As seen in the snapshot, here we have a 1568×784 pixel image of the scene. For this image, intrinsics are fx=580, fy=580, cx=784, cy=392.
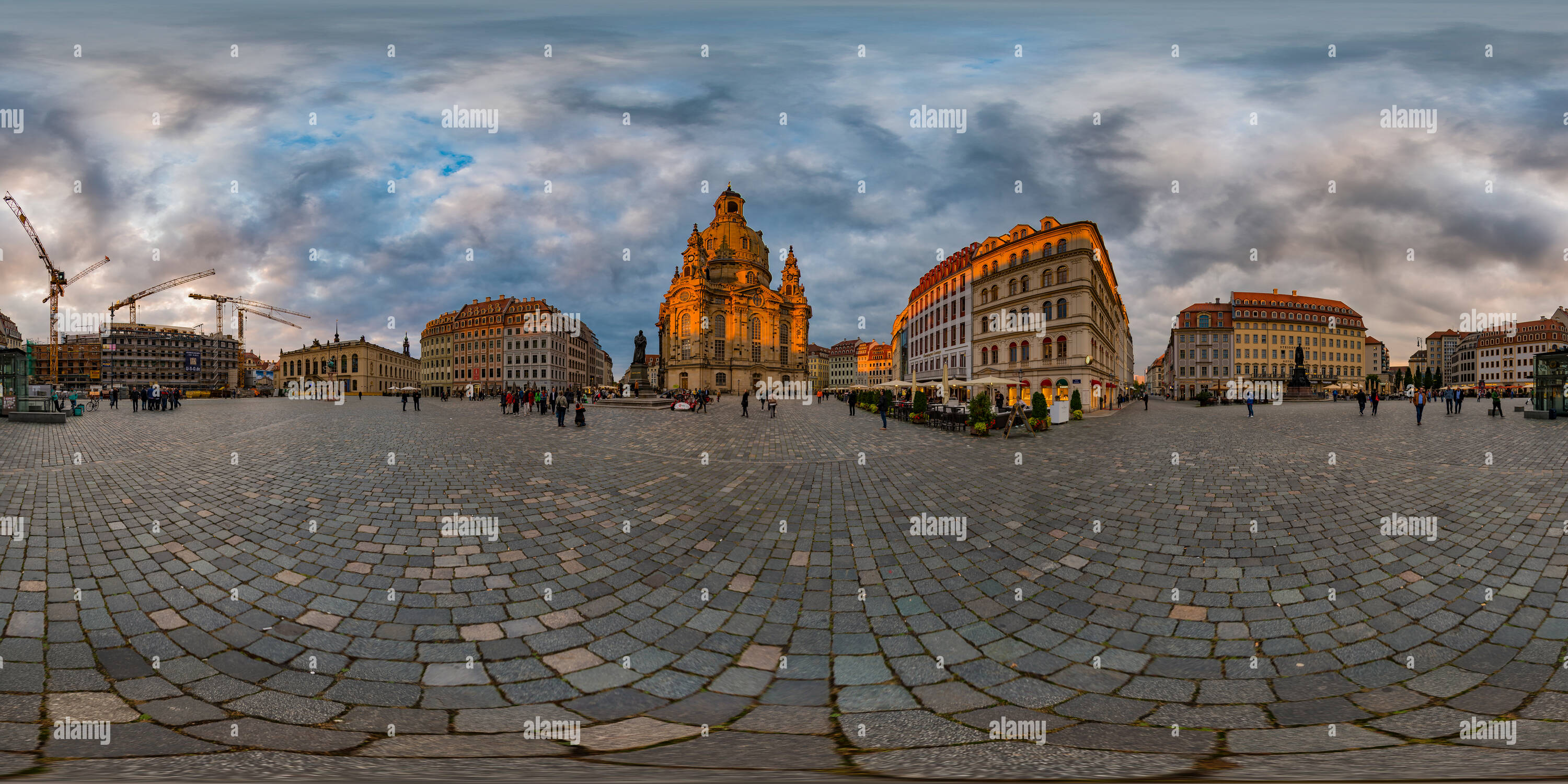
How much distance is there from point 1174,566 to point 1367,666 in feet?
5.39

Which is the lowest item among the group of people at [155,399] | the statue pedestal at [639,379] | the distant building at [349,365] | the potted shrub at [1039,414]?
→ the potted shrub at [1039,414]

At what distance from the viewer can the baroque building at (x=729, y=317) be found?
86750mm

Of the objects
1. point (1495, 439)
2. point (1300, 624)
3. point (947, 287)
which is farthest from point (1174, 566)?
point (947, 287)

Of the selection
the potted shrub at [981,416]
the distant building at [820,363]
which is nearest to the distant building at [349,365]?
the distant building at [820,363]

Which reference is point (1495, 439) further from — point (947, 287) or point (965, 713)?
point (947, 287)

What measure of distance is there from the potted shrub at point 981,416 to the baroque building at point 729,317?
66.3 meters

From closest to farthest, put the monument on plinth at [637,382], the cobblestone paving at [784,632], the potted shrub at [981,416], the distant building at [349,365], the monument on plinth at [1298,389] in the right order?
1. the cobblestone paving at [784,632]
2. the potted shrub at [981,416]
3. the monument on plinth at [637,382]
4. the monument on plinth at [1298,389]
5. the distant building at [349,365]

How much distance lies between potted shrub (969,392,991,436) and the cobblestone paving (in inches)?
384

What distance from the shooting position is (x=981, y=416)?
18.2 metres

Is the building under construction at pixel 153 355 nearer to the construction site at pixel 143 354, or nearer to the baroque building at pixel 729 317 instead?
the construction site at pixel 143 354

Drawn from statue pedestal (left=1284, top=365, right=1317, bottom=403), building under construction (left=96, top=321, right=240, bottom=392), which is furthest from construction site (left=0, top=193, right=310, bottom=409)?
statue pedestal (left=1284, top=365, right=1317, bottom=403)

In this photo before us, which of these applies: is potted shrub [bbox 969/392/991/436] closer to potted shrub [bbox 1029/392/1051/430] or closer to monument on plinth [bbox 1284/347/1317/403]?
potted shrub [bbox 1029/392/1051/430]

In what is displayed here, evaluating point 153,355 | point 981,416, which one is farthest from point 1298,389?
point 153,355

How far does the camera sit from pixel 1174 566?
5.06 metres
